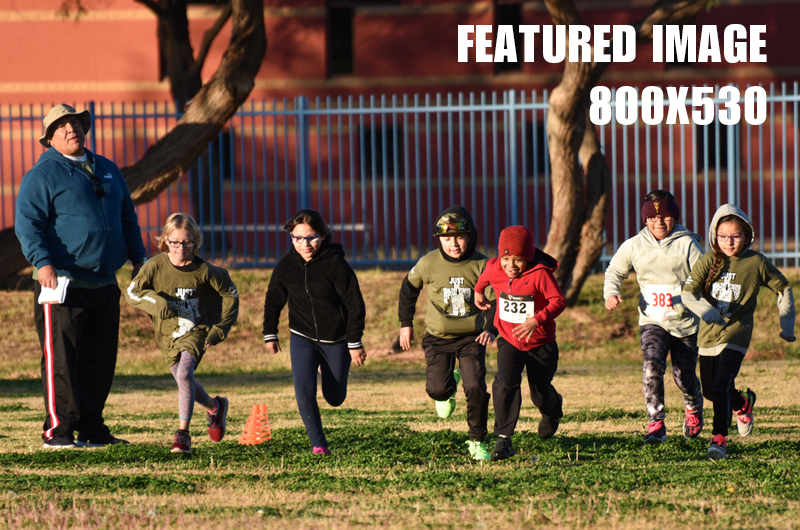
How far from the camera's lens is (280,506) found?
16.1ft

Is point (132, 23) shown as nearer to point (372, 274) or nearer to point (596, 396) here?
point (372, 274)

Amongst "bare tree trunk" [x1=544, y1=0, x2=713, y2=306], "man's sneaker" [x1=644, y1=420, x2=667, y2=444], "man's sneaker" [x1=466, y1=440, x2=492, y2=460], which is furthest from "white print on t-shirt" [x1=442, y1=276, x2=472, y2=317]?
"bare tree trunk" [x1=544, y1=0, x2=713, y2=306]

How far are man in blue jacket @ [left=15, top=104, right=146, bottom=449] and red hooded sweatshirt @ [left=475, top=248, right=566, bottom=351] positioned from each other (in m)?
2.61

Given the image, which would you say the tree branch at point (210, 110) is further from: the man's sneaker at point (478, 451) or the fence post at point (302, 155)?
the man's sneaker at point (478, 451)

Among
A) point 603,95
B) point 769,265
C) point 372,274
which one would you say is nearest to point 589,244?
point 603,95

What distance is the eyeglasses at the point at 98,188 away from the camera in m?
7.00

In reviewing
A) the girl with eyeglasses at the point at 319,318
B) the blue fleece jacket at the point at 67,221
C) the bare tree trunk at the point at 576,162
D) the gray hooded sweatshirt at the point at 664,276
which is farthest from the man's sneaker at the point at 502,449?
the bare tree trunk at the point at 576,162

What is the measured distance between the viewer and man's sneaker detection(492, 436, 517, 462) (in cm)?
610

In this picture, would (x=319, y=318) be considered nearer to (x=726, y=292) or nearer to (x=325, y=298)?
(x=325, y=298)

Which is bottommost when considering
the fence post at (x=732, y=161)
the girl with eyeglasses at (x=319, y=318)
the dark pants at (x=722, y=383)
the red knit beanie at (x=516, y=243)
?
the dark pants at (x=722, y=383)

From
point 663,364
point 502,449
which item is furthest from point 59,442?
point 663,364

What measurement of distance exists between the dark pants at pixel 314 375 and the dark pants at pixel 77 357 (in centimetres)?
144

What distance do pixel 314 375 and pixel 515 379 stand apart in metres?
1.21

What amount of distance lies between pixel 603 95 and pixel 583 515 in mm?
10595
